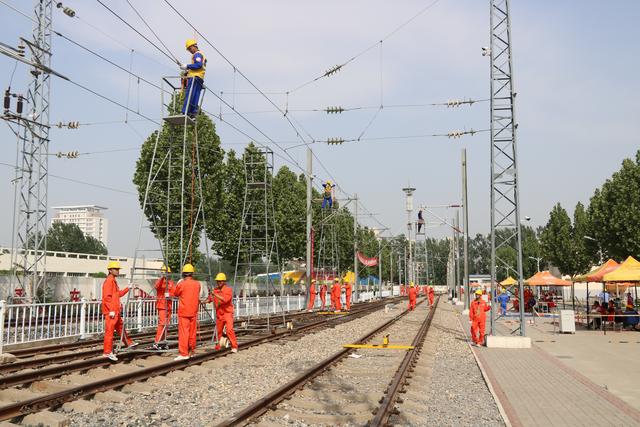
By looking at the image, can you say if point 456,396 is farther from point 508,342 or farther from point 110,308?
point 508,342

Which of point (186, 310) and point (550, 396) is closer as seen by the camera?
point (550, 396)

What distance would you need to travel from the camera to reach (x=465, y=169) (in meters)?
36.4

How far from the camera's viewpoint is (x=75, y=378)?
10.1 meters

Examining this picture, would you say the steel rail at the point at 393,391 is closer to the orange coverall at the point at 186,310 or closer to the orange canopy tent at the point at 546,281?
the orange coverall at the point at 186,310

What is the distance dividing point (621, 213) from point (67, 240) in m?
117

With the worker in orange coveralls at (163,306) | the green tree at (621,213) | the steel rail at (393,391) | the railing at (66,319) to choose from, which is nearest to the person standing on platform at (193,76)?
the worker in orange coveralls at (163,306)

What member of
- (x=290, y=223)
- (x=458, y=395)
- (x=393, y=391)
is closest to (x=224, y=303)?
(x=393, y=391)

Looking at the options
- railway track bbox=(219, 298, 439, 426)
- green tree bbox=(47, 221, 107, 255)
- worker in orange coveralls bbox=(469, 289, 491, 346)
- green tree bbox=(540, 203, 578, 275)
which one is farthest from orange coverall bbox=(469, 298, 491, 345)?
green tree bbox=(47, 221, 107, 255)

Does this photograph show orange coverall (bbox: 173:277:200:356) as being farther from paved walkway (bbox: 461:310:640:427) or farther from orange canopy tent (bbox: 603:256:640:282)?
orange canopy tent (bbox: 603:256:640:282)

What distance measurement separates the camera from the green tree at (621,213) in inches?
1614

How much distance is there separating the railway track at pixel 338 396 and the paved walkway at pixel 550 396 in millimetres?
1632

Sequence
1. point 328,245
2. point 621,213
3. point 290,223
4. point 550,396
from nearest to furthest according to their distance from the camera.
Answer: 1. point 550,396
2. point 621,213
3. point 290,223
4. point 328,245

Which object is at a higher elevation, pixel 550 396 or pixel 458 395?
pixel 550 396

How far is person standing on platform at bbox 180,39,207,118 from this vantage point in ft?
49.0
